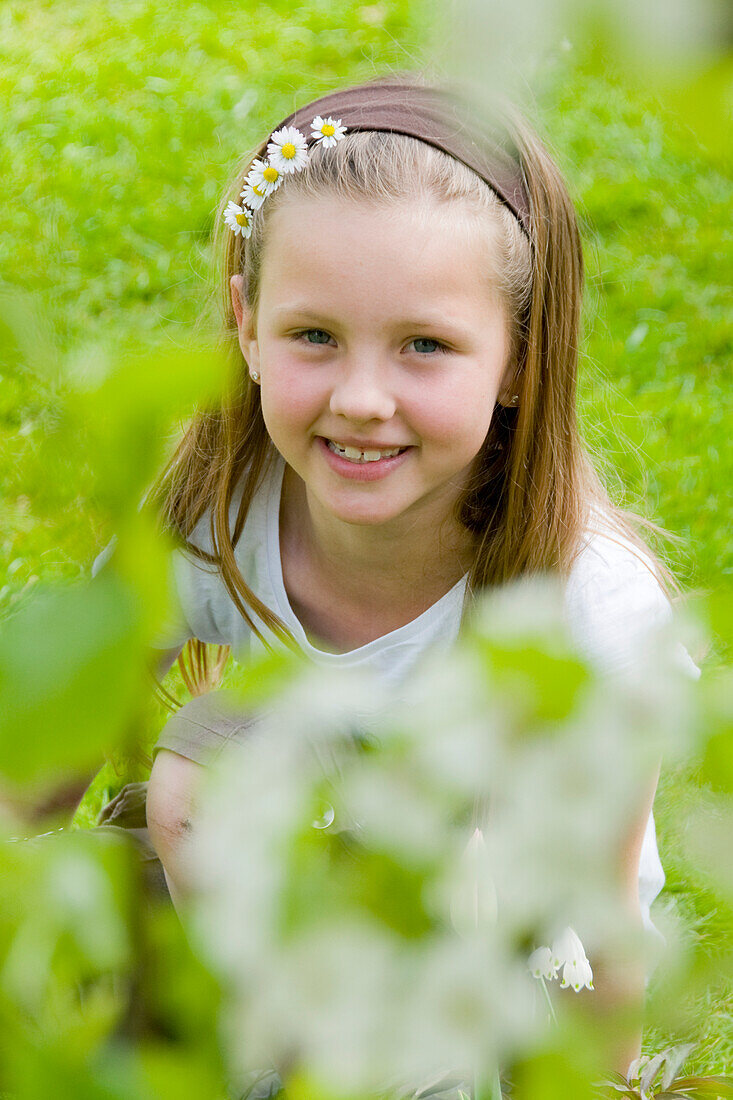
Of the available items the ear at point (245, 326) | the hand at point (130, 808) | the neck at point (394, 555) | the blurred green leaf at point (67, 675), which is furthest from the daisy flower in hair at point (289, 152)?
the blurred green leaf at point (67, 675)

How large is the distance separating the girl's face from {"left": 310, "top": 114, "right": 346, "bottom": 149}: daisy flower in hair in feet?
0.22

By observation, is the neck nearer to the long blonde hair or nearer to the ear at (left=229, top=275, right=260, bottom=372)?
the long blonde hair

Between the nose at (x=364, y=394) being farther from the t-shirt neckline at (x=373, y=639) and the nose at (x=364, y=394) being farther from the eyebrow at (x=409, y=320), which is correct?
the t-shirt neckline at (x=373, y=639)

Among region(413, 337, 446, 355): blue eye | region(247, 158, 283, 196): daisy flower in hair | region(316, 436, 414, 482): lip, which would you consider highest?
region(247, 158, 283, 196): daisy flower in hair

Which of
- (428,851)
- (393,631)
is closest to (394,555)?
(393,631)

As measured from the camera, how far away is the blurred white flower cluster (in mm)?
259

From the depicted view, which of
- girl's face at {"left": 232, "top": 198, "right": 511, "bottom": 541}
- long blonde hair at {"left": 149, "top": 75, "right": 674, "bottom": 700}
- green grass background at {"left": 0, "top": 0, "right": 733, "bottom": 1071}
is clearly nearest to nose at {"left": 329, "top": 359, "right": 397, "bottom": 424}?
girl's face at {"left": 232, "top": 198, "right": 511, "bottom": 541}

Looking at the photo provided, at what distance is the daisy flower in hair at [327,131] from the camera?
1.25 meters

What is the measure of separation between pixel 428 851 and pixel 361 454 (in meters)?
0.96

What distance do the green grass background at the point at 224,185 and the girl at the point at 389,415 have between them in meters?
0.66

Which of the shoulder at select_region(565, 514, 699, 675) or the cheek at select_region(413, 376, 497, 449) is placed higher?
the cheek at select_region(413, 376, 497, 449)

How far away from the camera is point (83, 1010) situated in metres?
0.33

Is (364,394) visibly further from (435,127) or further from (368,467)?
(435,127)

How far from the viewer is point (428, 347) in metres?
1.16
